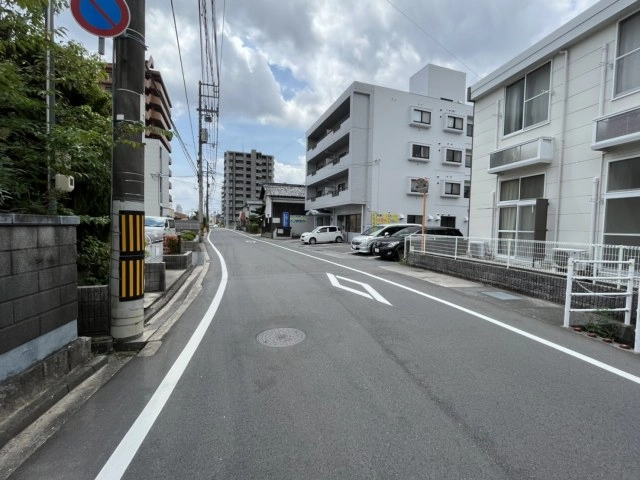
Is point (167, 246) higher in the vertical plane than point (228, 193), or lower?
lower

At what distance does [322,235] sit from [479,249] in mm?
19557

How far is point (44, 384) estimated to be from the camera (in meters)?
3.23

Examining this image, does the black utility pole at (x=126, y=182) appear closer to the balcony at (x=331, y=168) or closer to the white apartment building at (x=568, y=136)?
the white apartment building at (x=568, y=136)

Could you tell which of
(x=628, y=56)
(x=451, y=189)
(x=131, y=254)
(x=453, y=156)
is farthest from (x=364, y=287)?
(x=453, y=156)

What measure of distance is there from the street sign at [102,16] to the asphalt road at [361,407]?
3.97 meters

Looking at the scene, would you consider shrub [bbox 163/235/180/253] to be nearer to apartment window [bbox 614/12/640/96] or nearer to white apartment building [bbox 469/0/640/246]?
white apartment building [bbox 469/0/640/246]

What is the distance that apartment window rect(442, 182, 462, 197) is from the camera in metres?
30.8

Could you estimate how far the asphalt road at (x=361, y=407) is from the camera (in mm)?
2350

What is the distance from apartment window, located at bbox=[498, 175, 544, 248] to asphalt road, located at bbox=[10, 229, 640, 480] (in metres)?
6.59

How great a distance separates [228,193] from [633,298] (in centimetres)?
11024

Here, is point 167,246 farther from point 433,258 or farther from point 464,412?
point 464,412

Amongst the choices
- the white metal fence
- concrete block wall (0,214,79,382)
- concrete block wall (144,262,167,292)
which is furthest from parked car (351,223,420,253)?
concrete block wall (0,214,79,382)

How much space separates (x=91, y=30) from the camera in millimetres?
3979

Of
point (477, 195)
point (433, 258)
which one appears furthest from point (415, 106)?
point (433, 258)
